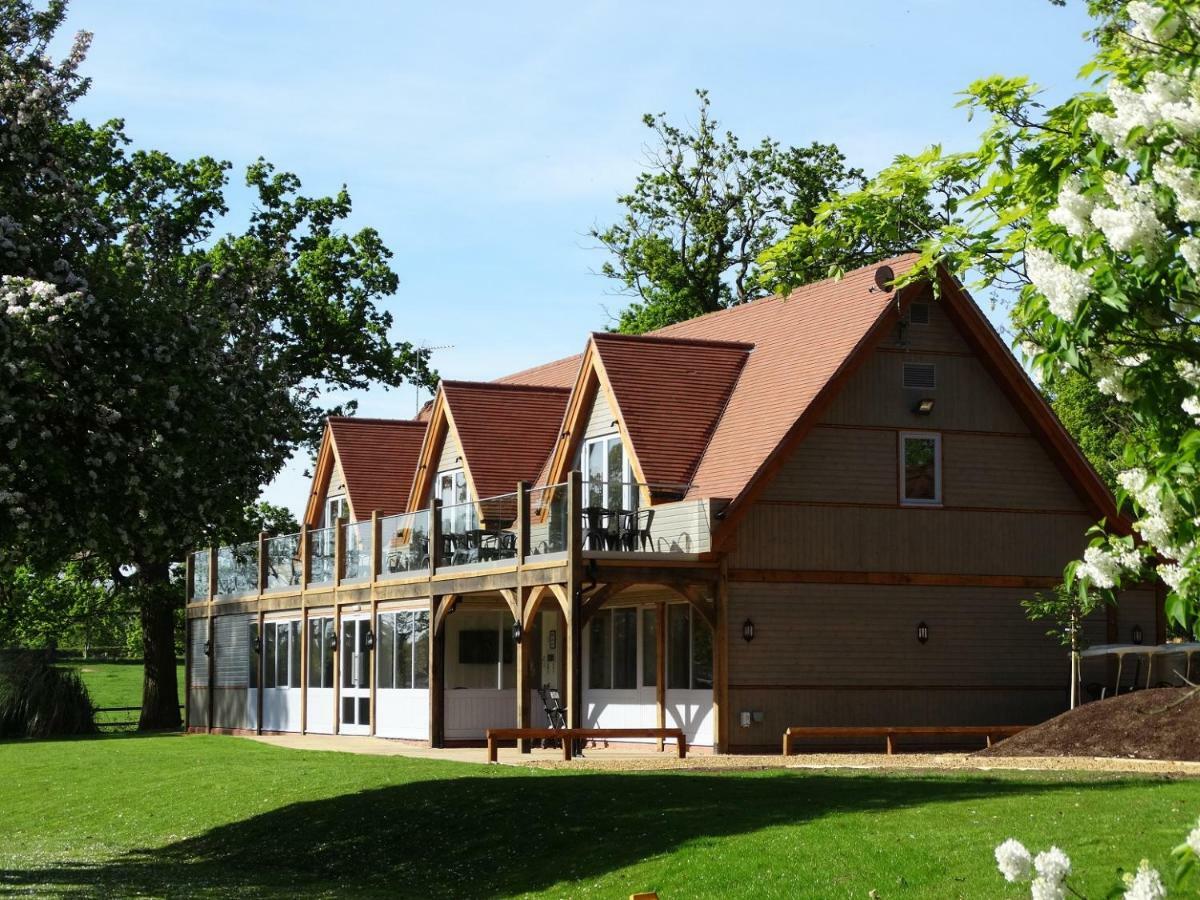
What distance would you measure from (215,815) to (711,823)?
9.16 meters

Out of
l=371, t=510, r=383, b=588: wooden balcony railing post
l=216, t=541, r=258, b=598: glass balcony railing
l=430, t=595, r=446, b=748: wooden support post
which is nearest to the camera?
l=430, t=595, r=446, b=748: wooden support post

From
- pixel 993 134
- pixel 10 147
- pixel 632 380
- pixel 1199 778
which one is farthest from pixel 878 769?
pixel 993 134

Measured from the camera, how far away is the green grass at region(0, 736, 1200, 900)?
14539mm

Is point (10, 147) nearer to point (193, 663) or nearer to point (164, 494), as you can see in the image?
point (164, 494)

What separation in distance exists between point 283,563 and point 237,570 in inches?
132

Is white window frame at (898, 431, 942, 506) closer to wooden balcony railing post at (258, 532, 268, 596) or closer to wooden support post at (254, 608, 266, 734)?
wooden balcony railing post at (258, 532, 268, 596)

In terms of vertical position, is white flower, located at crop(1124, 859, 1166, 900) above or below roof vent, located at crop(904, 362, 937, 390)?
below

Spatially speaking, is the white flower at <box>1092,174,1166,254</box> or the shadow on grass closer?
the white flower at <box>1092,174,1166,254</box>

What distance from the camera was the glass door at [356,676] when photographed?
35875mm

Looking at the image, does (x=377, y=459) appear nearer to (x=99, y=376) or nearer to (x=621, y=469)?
(x=621, y=469)

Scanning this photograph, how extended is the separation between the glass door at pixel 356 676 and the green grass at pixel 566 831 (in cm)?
813

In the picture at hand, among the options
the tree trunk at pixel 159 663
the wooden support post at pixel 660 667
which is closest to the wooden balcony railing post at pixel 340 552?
the wooden support post at pixel 660 667

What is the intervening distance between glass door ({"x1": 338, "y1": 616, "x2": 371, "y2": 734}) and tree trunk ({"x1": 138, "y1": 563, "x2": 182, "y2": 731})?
11593mm

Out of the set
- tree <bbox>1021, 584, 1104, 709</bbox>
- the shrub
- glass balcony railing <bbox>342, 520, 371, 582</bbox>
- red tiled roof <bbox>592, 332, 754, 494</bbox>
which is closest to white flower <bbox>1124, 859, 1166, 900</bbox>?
tree <bbox>1021, 584, 1104, 709</bbox>
